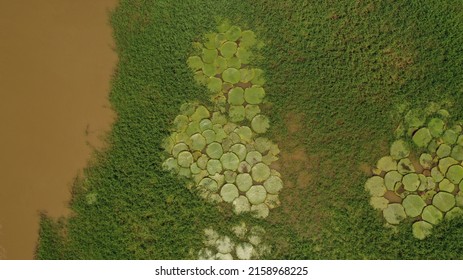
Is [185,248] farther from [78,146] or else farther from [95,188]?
[78,146]

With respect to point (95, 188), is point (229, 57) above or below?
above

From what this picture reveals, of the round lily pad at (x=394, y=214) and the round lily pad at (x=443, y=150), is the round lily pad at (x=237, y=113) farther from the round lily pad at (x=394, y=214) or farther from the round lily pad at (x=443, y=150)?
the round lily pad at (x=443, y=150)

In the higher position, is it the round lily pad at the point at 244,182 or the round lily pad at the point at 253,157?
the round lily pad at the point at 253,157

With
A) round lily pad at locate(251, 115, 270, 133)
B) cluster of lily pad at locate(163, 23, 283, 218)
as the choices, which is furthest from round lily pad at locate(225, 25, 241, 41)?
round lily pad at locate(251, 115, 270, 133)

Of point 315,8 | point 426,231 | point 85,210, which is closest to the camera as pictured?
point 426,231

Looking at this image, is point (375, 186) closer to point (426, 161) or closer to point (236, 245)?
point (426, 161)

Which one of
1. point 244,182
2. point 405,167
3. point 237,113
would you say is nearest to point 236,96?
point 237,113

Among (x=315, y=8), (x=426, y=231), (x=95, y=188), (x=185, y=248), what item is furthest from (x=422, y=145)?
(x=95, y=188)

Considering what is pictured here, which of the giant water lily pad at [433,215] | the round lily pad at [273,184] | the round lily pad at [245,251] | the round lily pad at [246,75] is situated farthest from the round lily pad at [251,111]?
the giant water lily pad at [433,215]
